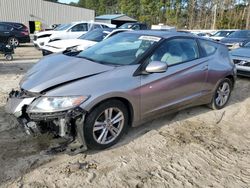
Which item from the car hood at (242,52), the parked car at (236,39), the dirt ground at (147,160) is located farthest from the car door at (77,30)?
the dirt ground at (147,160)

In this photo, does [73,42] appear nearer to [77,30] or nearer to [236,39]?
[77,30]

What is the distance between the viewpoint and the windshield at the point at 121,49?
4.07 metres

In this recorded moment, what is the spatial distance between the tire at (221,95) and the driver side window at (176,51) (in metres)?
1.04

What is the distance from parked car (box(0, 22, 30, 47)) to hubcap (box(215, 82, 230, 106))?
14.8m

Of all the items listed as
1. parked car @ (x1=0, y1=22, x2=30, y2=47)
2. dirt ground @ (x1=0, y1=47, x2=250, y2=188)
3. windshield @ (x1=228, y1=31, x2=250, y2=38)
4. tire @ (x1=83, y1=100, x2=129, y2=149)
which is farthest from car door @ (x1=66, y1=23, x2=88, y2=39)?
tire @ (x1=83, y1=100, x2=129, y2=149)

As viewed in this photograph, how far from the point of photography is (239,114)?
212 inches

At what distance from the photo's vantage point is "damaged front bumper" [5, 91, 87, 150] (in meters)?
3.24

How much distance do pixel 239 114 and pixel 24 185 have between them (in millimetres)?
4178

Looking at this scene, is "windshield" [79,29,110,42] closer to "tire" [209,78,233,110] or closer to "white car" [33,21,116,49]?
"white car" [33,21,116,49]

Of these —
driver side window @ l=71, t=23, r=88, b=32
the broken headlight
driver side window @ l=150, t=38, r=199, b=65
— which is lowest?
the broken headlight

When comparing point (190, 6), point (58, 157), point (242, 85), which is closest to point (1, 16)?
point (242, 85)

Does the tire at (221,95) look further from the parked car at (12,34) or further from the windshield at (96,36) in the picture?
the parked car at (12,34)

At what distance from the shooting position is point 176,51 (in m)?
4.46

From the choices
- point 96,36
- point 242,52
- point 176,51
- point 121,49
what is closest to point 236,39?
point 242,52
